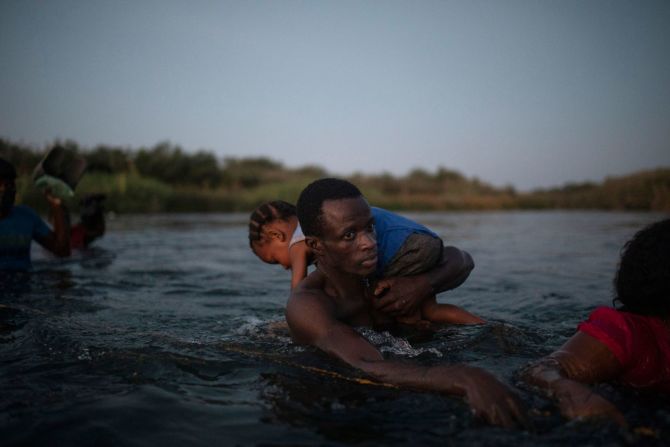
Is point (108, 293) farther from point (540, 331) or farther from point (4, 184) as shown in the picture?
point (540, 331)

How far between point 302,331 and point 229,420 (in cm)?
78

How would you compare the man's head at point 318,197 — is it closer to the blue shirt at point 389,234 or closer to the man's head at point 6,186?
the blue shirt at point 389,234

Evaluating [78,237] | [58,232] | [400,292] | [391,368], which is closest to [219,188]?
[78,237]

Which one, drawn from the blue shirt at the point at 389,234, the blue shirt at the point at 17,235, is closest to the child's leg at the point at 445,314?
the blue shirt at the point at 389,234

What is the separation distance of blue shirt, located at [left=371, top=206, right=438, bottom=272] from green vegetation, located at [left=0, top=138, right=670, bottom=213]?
1670cm

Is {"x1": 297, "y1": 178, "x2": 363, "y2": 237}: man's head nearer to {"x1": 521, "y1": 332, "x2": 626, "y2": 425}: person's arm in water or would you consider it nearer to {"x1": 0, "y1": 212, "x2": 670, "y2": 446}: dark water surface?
{"x1": 0, "y1": 212, "x2": 670, "y2": 446}: dark water surface

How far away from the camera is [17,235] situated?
6.09 meters

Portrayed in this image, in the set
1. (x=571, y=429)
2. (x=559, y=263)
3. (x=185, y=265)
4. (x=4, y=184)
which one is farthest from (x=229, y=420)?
(x=559, y=263)

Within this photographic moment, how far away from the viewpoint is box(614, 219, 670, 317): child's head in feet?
7.52

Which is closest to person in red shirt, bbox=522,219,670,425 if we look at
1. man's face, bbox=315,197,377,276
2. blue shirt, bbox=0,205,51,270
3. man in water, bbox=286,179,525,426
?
man in water, bbox=286,179,525,426

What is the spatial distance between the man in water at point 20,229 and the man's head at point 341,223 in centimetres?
431

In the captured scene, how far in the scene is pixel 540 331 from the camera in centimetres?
406

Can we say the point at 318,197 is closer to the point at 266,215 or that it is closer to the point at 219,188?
the point at 266,215

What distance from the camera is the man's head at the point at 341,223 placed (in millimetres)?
3033
